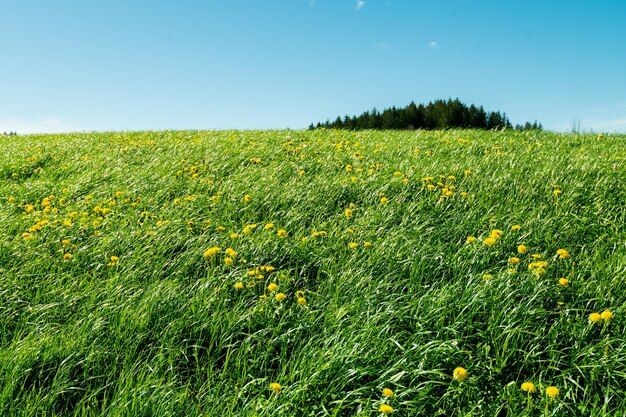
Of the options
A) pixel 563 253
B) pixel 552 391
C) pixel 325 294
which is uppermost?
pixel 563 253

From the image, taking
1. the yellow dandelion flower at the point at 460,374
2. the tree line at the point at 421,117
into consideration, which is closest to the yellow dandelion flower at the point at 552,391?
the yellow dandelion flower at the point at 460,374

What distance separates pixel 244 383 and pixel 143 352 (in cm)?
77

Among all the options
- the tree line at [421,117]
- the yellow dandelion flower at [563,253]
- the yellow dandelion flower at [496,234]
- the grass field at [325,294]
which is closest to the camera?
the grass field at [325,294]

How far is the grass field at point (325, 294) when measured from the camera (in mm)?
2762

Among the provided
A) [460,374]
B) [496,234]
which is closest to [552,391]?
[460,374]

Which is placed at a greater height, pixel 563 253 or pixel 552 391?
pixel 563 253

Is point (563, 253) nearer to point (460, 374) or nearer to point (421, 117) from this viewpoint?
point (460, 374)

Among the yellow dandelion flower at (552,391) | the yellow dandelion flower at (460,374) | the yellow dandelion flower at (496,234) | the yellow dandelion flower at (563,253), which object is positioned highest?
the yellow dandelion flower at (496,234)

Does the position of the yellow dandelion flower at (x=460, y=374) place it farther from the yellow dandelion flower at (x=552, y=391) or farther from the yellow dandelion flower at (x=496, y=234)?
the yellow dandelion flower at (x=496, y=234)

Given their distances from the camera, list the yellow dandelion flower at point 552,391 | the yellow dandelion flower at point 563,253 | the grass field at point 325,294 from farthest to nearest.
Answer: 1. the yellow dandelion flower at point 563,253
2. the grass field at point 325,294
3. the yellow dandelion flower at point 552,391

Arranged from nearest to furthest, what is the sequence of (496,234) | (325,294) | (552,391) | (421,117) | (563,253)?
(552,391) → (325,294) → (563,253) → (496,234) → (421,117)

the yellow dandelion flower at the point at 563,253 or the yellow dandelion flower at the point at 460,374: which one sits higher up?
the yellow dandelion flower at the point at 563,253

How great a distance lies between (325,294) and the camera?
376 centimetres

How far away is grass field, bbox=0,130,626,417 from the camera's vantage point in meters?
2.76
